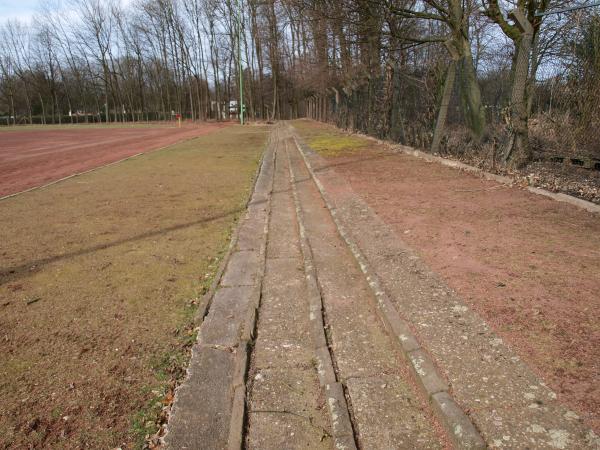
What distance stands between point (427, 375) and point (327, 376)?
1.95 feet

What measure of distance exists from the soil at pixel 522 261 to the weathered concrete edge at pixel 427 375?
55 centimetres

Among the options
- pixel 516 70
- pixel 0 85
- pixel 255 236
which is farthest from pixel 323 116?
pixel 0 85

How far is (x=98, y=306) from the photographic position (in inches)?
139

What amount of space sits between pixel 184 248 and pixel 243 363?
8.64ft

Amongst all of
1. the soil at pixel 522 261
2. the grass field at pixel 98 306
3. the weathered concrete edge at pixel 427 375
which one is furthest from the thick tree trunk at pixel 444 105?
the weathered concrete edge at pixel 427 375

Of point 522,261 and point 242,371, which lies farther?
point 522,261

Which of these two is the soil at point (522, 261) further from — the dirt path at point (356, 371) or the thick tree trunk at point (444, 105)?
the thick tree trunk at point (444, 105)

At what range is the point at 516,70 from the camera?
8.09 meters

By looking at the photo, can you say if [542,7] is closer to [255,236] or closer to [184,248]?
[255,236]

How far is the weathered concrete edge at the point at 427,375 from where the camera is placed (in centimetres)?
192

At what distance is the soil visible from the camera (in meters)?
2.40

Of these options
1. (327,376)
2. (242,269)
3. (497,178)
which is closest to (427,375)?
(327,376)

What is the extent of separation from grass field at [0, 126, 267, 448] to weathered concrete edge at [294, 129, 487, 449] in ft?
4.86

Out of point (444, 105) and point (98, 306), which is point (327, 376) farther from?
point (444, 105)
